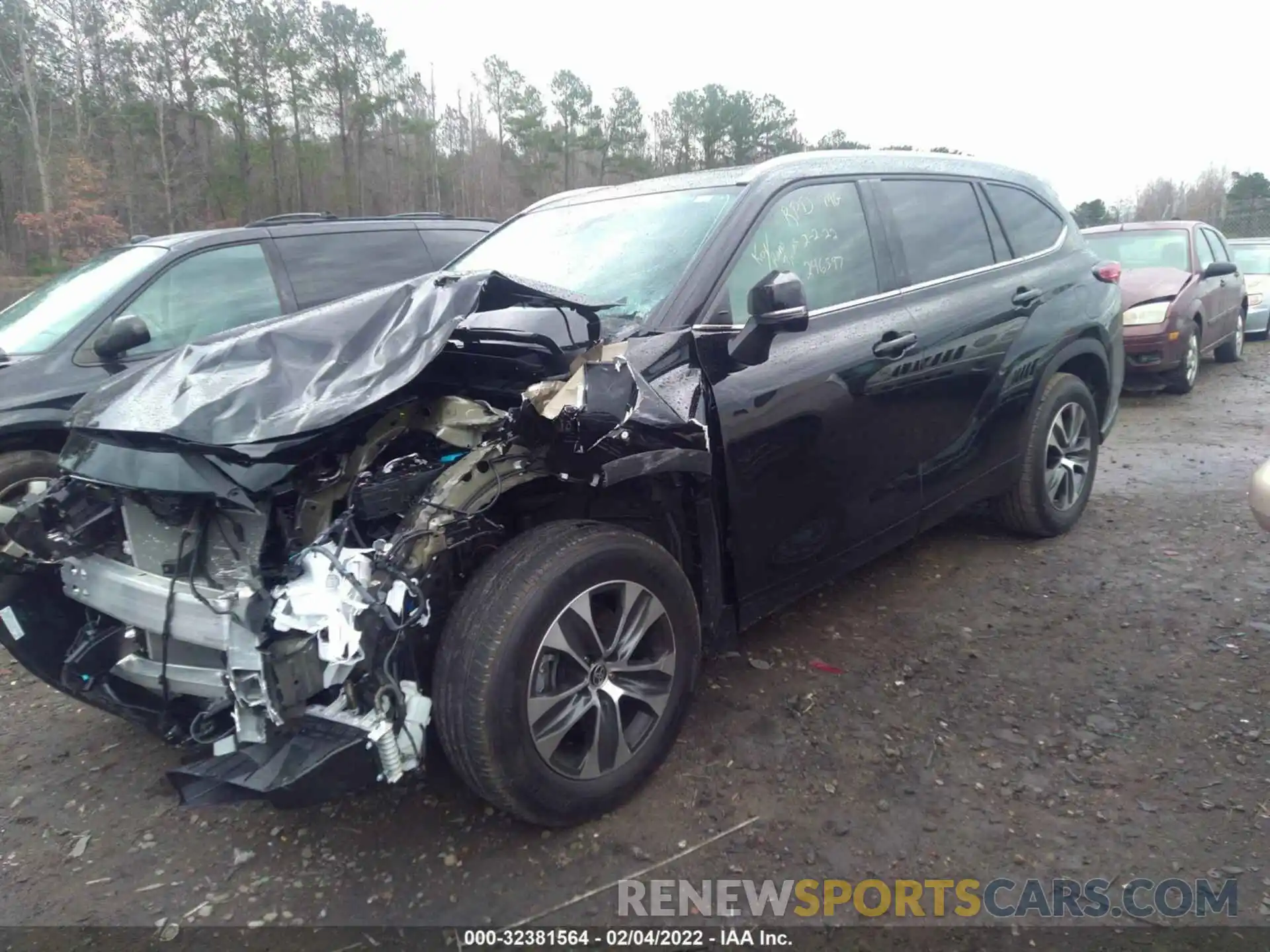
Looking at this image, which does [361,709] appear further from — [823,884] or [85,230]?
[85,230]

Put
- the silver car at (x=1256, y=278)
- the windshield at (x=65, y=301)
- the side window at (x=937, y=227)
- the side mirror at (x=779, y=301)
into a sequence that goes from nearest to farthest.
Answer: the side mirror at (x=779, y=301), the side window at (x=937, y=227), the windshield at (x=65, y=301), the silver car at (x=1256, y=278)

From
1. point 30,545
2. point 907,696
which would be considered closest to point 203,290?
point 30,545

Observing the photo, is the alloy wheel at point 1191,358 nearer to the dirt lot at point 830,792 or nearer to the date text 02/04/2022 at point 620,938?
the dirt lot at point 830,792

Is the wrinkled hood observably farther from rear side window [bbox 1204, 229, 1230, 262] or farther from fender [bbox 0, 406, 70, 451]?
fender [bbox 0, 406, 70, 451]

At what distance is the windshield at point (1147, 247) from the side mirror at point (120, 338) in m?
9.32

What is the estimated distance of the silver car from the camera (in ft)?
41.7

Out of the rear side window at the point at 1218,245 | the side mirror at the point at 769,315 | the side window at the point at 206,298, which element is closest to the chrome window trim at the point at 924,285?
the side mirror at the point at 769,315

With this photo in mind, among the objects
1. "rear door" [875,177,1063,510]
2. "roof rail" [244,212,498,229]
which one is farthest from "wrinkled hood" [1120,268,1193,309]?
"roof rail" [244,212,498,229]

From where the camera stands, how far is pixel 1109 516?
5.13 m

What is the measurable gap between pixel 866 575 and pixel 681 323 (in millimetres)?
2095

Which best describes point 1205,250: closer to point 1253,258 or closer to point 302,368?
point 1253,258

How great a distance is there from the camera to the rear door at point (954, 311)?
3.67m

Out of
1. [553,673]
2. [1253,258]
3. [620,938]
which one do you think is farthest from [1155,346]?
[620,938]

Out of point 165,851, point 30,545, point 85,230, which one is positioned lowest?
point 165,851
